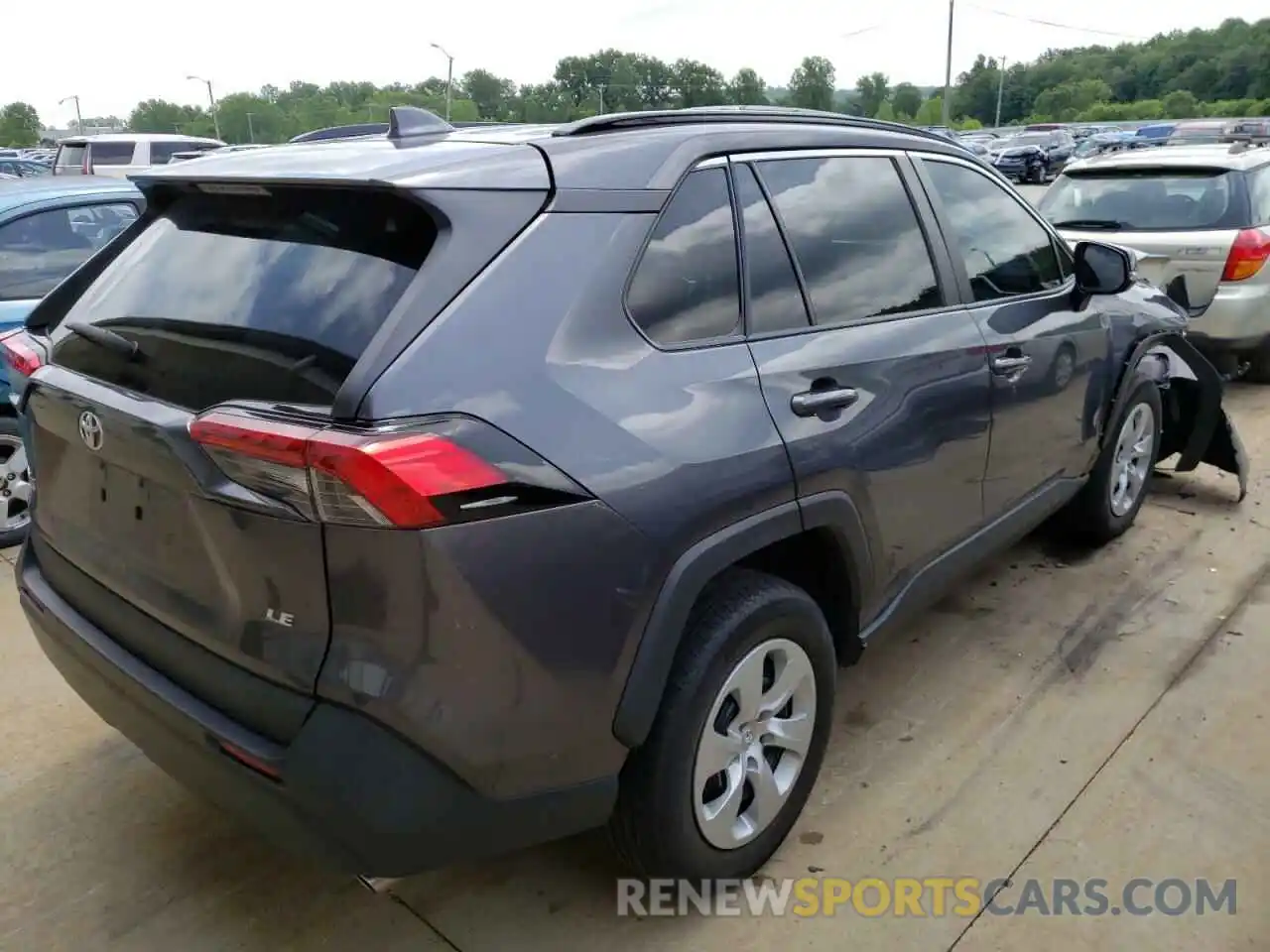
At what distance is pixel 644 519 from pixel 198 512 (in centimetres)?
85

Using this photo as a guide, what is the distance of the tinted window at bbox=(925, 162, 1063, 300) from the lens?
128 inches

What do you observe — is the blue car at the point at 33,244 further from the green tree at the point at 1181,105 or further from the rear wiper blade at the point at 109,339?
the green tree at the point at 1181,105

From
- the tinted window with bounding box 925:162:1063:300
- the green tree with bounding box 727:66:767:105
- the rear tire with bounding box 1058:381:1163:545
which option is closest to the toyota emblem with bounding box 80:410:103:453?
the tinted window with bounding box 925:162:1063:300

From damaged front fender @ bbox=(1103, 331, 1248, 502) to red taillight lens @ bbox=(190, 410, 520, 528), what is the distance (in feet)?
12.2

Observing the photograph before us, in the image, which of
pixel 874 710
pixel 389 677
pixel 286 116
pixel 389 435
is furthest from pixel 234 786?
A: pixel 286 116

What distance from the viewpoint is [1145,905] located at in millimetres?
2457

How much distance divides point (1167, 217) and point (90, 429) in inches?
269

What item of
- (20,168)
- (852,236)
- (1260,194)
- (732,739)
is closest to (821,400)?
(852,236)

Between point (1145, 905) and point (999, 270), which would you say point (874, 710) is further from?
point (999, 270)

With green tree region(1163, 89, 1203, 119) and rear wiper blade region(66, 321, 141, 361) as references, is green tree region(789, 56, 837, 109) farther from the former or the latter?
rear wiper blade region(66, 321, 141, 361)

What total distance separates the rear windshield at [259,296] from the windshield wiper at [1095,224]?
628cm

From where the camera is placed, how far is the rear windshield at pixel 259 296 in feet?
6.21

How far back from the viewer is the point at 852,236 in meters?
2.79

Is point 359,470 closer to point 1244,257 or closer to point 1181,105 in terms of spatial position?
point 1244,257
